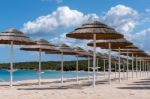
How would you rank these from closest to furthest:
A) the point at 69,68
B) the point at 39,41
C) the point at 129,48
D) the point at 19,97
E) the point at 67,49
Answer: the point at 19,97 → the point at 39,41 → the point at 67,49 → the point at 129,48 → the point at 69,68

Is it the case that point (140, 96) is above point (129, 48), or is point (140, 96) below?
Result: below

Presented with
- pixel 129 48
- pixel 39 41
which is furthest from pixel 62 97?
pixel 129 48

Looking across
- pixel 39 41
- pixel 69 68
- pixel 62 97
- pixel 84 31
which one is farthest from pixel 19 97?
pixel 69 68

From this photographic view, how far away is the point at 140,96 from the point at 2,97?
331 centimetres

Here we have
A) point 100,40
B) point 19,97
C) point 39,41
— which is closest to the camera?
point 19,97

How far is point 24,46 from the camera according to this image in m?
15.8

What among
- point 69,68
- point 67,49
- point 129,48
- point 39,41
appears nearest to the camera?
point 39,41

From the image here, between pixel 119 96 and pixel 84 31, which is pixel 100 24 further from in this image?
pixel 119 96

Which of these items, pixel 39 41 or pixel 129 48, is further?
pixel 129 48

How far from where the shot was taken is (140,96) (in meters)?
10.2

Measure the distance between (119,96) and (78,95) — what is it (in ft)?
3.33

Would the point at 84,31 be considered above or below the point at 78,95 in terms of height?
above

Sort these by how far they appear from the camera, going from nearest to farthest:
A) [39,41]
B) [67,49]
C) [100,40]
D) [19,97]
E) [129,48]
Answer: [19,97] → [39,41] → [100,40] → [67,49] → [129,48]

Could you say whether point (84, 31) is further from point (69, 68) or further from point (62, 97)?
point (69, 68)
